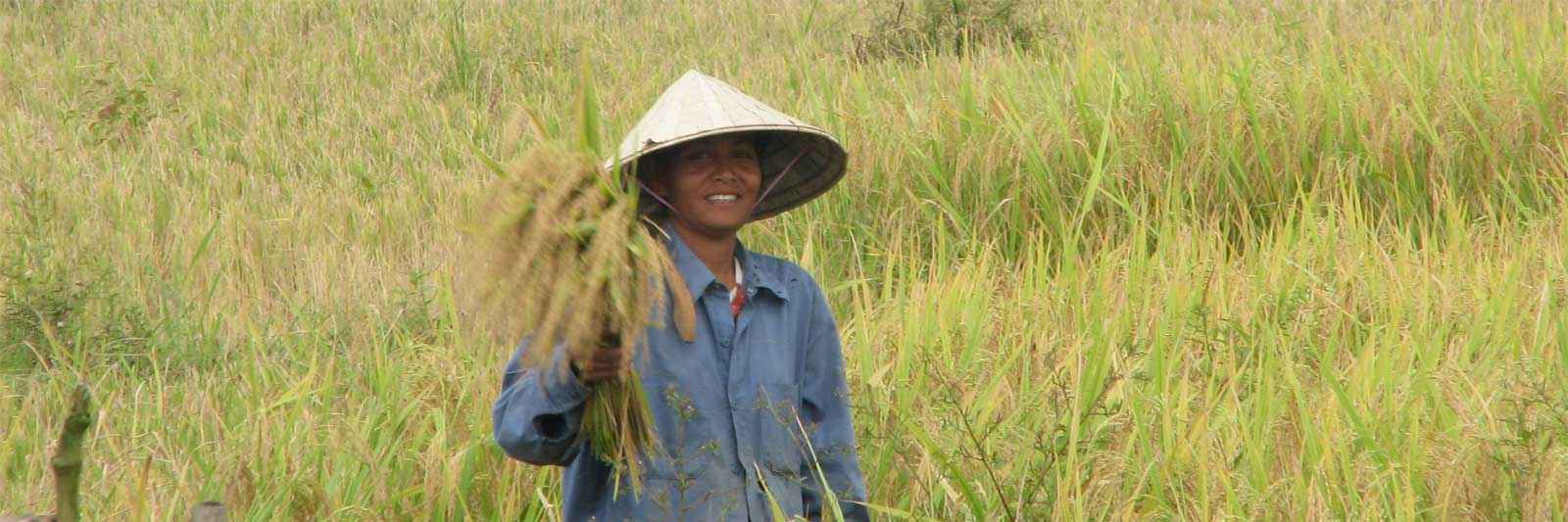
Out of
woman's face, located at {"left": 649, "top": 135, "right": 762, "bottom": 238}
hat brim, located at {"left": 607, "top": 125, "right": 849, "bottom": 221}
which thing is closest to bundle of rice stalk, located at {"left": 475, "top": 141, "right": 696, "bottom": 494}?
woman's face, located at {"left": 649, "top": 135, "right": 762, "bottom": 238}

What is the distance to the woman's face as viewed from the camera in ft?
7.50

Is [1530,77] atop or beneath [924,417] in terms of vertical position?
atop

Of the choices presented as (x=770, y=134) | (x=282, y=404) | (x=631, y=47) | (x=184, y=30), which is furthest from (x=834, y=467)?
(x=184, y=30)

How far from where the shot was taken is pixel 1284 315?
3459 mm

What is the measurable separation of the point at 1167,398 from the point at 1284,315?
2.11 feet

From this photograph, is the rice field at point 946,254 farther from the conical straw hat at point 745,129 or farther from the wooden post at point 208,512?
the wooden post at point 208,512

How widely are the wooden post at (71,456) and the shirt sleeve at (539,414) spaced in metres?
1.05

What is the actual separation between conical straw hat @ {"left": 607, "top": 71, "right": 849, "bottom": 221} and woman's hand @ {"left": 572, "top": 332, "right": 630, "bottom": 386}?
212 millimetres

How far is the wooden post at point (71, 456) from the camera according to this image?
2.96 feet

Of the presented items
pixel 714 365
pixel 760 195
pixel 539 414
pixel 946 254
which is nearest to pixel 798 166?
pixel 760 195

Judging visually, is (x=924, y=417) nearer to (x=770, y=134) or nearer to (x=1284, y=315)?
(x=770, y=134)

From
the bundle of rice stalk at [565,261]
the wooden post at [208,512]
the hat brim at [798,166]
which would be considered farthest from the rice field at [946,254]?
the wooden post at [208,512]

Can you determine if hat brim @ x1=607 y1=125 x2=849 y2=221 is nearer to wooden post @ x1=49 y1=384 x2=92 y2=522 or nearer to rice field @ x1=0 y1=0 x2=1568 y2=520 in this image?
rice field @ x1=0 y1=0 x2=1568 y2=520

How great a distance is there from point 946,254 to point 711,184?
2064 mm
